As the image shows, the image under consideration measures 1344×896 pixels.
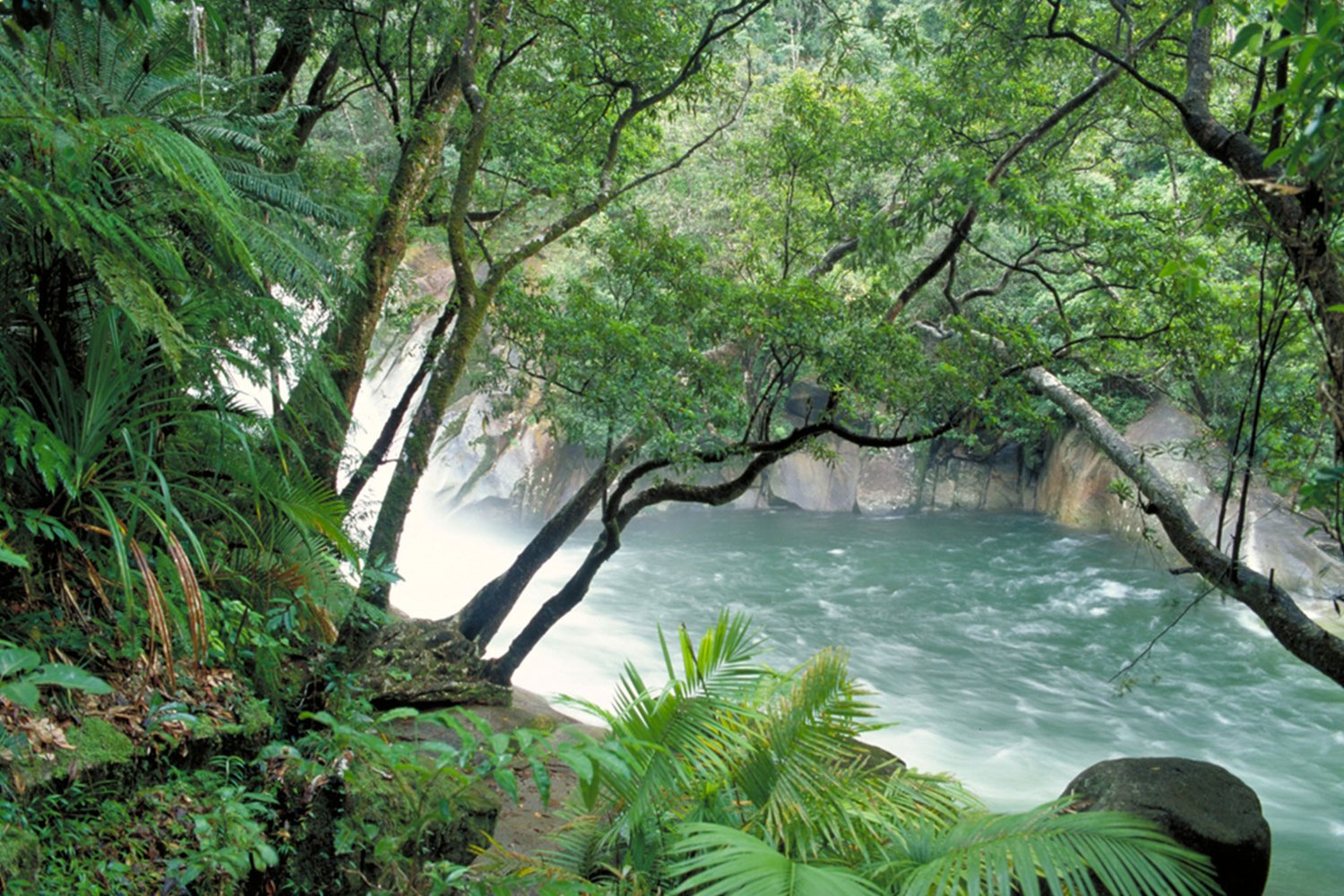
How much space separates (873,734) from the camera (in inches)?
403

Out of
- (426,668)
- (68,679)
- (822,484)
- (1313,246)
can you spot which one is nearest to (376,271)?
(426,668)

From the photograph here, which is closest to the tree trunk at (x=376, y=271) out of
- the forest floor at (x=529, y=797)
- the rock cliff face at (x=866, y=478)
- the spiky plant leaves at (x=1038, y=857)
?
the forest floor at (x=529, y=797)

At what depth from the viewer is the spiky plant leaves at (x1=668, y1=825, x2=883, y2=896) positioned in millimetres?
2322

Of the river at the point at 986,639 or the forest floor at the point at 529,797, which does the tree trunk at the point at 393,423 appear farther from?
the river at the point at 986,639

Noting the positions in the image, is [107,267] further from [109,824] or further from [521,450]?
[521,450]

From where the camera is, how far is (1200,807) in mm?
5102

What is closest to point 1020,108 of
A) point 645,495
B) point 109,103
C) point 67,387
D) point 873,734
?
point 645,495

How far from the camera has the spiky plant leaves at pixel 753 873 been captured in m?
2.32

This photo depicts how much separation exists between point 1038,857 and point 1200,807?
326 cm

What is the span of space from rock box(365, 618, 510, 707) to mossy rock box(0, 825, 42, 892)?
3.49 m

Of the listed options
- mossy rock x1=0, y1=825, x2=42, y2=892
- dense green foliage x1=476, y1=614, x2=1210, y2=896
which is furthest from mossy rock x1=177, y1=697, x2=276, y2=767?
dense green foliage x1=476, y1=614, x2=1210, y2=896

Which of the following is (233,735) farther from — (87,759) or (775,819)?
(775,819)

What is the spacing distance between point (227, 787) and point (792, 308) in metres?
4.51

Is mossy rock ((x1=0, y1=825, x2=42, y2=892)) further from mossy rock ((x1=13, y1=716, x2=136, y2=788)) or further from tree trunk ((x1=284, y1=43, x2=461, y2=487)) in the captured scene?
tree trunk ((x1=284, y1=43, x2=461, y2=487))
